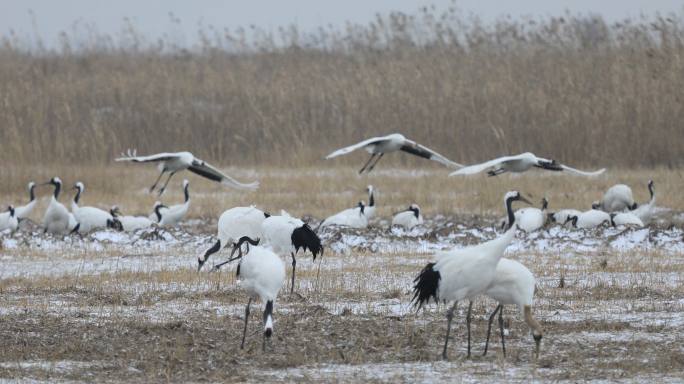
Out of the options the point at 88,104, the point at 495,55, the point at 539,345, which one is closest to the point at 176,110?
the point at 88,104

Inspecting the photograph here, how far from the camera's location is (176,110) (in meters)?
21.9

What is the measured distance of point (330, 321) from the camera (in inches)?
317

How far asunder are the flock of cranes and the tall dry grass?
2.47m

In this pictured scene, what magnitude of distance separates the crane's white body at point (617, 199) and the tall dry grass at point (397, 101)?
2334 millimetres

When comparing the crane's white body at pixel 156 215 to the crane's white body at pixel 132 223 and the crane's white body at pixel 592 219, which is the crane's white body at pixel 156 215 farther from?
the crane's white body at pixel 592 219

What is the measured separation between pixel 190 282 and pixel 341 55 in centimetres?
1503

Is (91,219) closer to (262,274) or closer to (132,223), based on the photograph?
(132,223)

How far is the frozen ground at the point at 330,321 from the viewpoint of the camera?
21.8 feet

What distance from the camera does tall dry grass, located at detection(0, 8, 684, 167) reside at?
64.6 ft

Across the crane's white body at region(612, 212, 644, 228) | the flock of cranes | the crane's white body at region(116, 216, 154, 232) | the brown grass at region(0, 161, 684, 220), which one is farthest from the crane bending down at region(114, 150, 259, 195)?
the crane's white body at region(612, 212, 644, 228)

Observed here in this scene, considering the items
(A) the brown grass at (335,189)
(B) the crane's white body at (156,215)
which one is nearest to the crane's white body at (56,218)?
(B) the crane's white body at (156,215)

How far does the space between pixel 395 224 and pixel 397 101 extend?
6.26 meters

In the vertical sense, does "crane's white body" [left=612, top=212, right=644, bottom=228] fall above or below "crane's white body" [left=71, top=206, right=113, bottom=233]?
above

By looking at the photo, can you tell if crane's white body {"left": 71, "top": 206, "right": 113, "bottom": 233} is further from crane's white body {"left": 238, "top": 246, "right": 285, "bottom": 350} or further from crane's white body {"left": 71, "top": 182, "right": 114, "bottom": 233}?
crane's white body {"left": 238, "top": 246, "right": 285, "bottom": 350}
